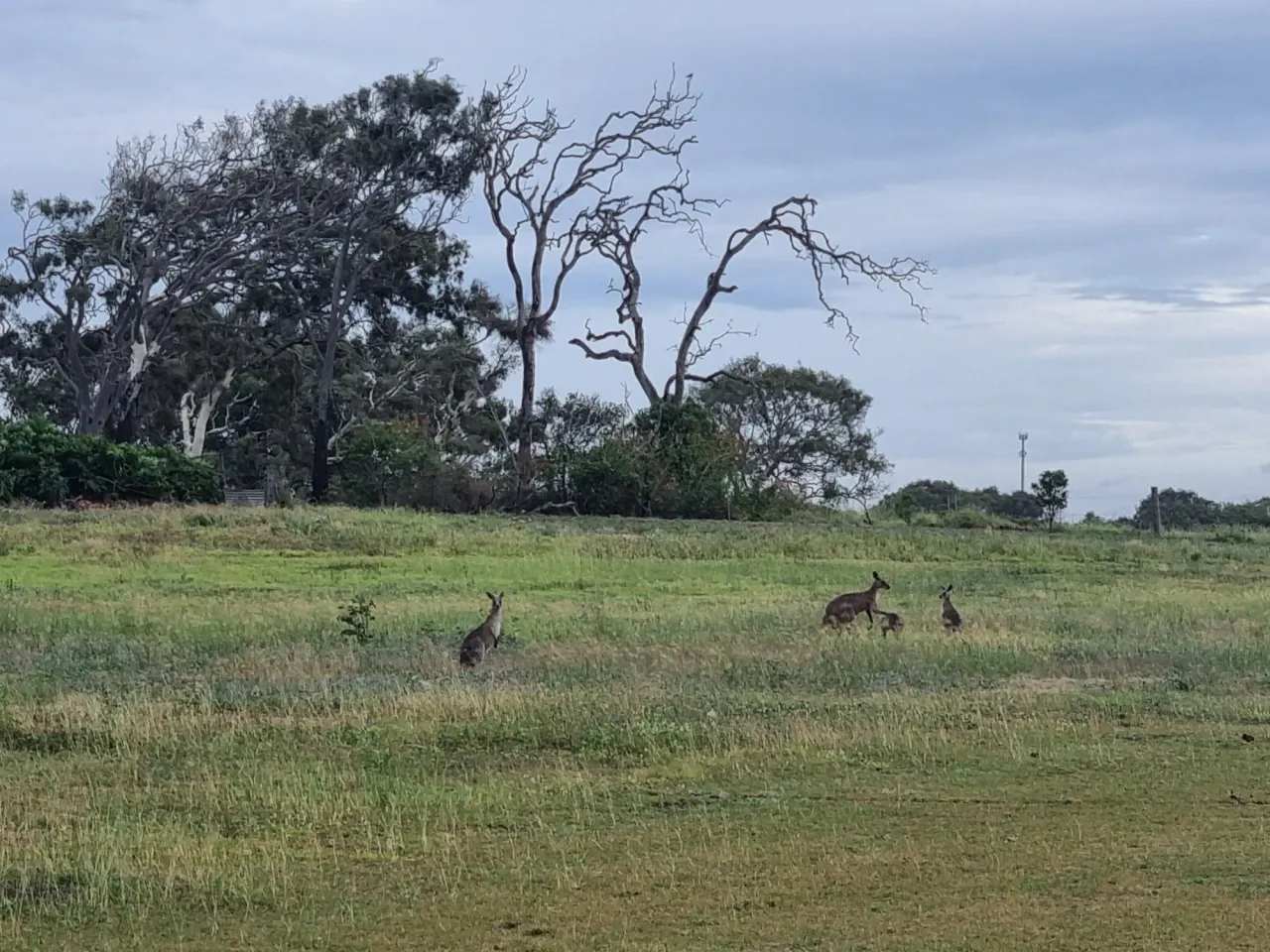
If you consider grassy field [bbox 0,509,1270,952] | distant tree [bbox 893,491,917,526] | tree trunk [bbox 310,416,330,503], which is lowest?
grassy field [bbox 0,509,1270,952]

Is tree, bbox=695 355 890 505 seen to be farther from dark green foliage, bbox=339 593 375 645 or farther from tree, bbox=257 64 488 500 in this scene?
dark green foliage, bbox=339 593 375 645

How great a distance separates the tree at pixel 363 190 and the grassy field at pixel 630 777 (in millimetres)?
33426

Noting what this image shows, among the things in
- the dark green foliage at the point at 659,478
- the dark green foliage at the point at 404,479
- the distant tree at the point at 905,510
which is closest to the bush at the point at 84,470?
the dark green foliage at the point at 404,479

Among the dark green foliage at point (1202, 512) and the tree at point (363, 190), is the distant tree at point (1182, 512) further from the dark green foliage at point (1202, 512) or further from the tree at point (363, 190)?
the tree at point (363, 190)

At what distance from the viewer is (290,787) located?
9.84m

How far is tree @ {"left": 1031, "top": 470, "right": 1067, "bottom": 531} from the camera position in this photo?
48.5 meters

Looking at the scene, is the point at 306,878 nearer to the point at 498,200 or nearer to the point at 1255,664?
the point at 1255,664

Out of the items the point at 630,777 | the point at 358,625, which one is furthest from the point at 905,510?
the point at 630,777

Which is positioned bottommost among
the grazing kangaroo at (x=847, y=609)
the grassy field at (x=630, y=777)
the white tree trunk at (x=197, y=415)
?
the grassy field at (x=630, y=777)

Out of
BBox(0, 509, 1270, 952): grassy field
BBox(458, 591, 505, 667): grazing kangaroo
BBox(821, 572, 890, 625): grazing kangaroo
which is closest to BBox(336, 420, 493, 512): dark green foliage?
BBox(0, 509, 1270, 952): grassy field

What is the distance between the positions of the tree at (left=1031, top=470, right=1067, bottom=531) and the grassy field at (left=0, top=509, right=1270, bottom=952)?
26574 millimetres

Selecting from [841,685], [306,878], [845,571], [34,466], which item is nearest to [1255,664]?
Answer: [841,685]

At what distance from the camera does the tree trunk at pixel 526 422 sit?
155 ft

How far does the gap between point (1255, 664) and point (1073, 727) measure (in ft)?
15.1
